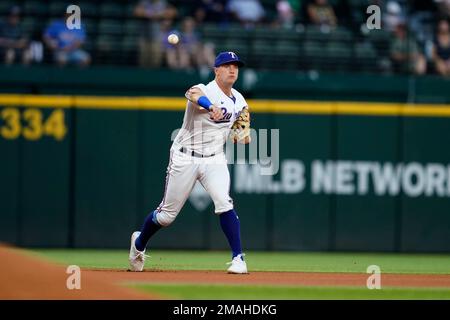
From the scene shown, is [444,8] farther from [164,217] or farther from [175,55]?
[164,217]

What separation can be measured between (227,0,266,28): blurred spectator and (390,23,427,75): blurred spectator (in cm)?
Answer: 223

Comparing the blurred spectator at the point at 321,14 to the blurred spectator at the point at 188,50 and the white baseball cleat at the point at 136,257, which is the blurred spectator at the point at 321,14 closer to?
the blurred spectator at the point at 188,50

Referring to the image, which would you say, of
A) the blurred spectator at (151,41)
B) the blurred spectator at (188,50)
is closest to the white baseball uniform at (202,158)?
the blurred spectator at (188,50)

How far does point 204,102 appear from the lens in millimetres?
9445

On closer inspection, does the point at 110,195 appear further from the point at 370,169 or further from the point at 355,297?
the point at 355,297

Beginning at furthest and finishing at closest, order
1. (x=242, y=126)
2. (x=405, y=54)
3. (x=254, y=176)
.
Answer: (x=405, y=54) < (x=254, y=176) < (x=242, y=126)

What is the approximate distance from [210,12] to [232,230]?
24.2 ft

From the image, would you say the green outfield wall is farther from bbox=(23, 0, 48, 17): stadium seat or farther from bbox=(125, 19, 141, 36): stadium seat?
bbox=(23, 0, 48, 17): stadium seat

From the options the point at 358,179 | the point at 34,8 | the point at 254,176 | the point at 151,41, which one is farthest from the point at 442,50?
the point at 34,8

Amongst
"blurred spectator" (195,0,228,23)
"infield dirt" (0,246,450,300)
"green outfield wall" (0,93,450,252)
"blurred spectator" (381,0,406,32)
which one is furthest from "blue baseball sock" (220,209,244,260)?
"blurred spectator" (381,0,406,32)

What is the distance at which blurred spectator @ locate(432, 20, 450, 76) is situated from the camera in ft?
54.1

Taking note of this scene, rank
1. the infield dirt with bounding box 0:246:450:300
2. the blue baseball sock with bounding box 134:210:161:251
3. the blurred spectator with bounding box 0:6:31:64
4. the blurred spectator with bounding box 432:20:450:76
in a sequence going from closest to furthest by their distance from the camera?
the infield dirt with bounding box 0:246:450:300 < the blue baseball sock with bounding box 134:210:161:251 < the blurred spectator with bounding box 0:6:31:64 < the blurred spectator with bounding box 432:20:450:76

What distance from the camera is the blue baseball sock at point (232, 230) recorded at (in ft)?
31.8
